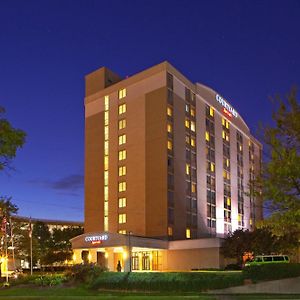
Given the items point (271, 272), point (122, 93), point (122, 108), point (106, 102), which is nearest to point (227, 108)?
point (122, 93)

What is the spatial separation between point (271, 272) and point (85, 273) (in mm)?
15037

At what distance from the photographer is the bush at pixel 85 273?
142 ft

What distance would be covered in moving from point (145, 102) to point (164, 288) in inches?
2342

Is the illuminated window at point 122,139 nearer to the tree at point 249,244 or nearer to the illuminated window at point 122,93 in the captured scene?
the illuminated window at point 122,93

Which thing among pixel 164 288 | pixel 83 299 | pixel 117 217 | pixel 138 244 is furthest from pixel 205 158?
pixel 83 299

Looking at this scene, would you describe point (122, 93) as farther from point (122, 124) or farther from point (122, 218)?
point (122, 218)

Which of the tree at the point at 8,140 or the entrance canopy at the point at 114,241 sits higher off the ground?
the tree at the point at 8,140

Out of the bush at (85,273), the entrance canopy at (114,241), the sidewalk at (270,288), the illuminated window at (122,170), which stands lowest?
the sidewalk at (270,288)

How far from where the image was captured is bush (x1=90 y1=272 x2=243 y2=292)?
38.2 meters

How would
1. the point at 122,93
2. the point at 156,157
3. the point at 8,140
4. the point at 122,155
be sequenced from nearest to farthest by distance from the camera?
the point at 8,140, the point at 156,157, the point at 122,155, the point at 122,93

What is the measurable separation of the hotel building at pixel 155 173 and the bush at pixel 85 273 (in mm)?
34948

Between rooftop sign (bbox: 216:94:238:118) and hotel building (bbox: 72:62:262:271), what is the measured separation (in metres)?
0.48

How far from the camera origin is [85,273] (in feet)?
143

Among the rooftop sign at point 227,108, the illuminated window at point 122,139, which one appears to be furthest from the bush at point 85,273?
the rooftop sign at point 227,108
